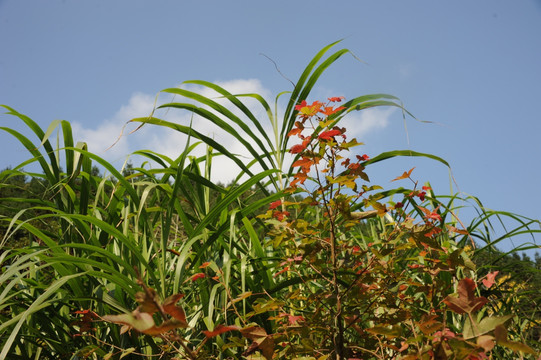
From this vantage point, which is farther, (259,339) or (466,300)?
(259,339)

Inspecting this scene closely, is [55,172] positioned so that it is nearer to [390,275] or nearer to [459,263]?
[390,275]

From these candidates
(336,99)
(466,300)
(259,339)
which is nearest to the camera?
(466,300)

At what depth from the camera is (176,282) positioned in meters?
1.13

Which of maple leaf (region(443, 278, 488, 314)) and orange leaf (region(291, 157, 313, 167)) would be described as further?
orange leaf (region(291, 157, 313, 167))

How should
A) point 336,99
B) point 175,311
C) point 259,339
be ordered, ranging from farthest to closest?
point 336,99, point 259,339, point 175,311

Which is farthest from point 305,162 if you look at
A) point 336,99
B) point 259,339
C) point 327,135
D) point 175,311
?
point 175,311

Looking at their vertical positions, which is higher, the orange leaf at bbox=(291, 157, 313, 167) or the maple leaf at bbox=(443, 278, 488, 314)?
the orange leaf at bbox=(291, 157, 313, 167)

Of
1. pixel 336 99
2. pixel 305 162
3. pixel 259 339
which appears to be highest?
pixel 336 99

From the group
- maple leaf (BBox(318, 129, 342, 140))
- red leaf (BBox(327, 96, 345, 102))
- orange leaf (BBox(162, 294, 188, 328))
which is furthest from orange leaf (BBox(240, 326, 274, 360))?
red leaf (BBox(327, 96, 345, 102))

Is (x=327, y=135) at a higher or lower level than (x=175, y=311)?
higher

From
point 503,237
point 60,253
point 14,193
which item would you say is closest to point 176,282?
point 60,253

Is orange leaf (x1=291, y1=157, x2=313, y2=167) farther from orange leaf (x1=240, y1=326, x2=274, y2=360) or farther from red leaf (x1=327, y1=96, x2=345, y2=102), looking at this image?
orange leaf (x1=240, y1=326, x2=274, y2=360)

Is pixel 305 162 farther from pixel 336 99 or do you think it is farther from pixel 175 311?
pixel 175 311

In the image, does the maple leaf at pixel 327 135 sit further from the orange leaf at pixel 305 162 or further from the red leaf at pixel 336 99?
the red leaf at pixel 336 99
